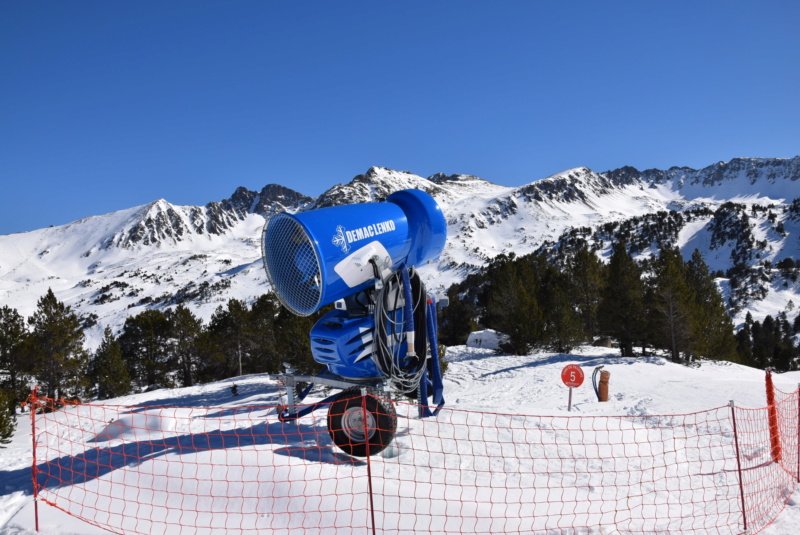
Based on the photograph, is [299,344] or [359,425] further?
[299,344]

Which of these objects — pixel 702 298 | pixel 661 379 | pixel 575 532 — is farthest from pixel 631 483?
pixel 702 298

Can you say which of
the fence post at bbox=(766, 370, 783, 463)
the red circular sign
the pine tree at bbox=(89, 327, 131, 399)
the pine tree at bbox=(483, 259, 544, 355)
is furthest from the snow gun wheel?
the pine tree at bbox=(89, 327, 131, 399)

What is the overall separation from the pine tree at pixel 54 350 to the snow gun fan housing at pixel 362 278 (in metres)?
26.4

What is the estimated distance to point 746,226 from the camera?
426 ft

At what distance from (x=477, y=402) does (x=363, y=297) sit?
21.5 feet

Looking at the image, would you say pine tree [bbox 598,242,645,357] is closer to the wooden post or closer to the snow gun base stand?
the wooden post

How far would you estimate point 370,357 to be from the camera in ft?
21.5

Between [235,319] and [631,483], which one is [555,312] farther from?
[631,483]

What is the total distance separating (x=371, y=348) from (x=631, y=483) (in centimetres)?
371

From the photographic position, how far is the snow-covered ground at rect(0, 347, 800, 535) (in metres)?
5.26

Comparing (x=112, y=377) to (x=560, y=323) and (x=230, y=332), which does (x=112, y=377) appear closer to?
(x=230, y=332)

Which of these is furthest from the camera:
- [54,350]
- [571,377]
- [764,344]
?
[764,344]

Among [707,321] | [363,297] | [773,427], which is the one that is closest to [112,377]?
[363,297]

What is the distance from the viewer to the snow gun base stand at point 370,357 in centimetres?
614
